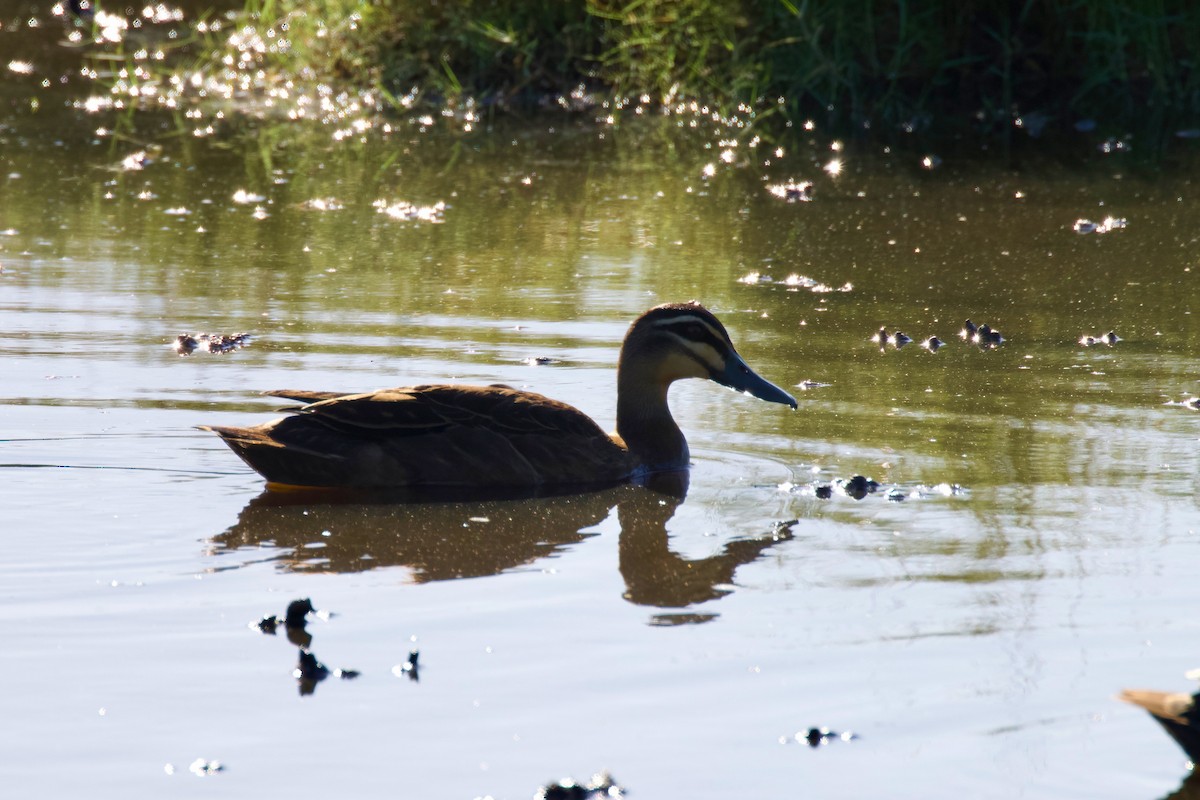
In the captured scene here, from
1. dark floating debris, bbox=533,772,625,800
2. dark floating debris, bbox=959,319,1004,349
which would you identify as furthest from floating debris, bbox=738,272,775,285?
dark floating debris, bbox=533,772,625,800

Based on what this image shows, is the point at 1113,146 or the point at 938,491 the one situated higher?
the point at 1113,146

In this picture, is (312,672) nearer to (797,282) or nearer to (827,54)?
(797,282)

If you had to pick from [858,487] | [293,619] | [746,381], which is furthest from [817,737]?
[746,381]

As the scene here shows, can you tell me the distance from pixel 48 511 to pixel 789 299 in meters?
4.92

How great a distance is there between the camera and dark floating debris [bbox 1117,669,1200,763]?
13.5 feet

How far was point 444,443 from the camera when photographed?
715cm

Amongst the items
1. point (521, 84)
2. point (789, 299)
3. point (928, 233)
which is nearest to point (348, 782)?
point (789, 299)

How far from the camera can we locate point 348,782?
410 cm

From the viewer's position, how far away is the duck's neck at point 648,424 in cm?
749

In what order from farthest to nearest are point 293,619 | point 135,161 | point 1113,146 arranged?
point 1113,146 → point 135,161 → point 293,619

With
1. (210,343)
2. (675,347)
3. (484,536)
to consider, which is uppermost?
(675,347)

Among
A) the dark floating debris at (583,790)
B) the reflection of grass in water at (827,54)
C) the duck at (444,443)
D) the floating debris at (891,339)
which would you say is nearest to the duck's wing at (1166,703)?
the dark floating debris at (583,790)

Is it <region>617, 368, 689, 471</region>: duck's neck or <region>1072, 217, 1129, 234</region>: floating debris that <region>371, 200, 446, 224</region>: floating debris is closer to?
<region>1072, 217, 1129, 234</region>: floating debris

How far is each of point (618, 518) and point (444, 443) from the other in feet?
2.64
